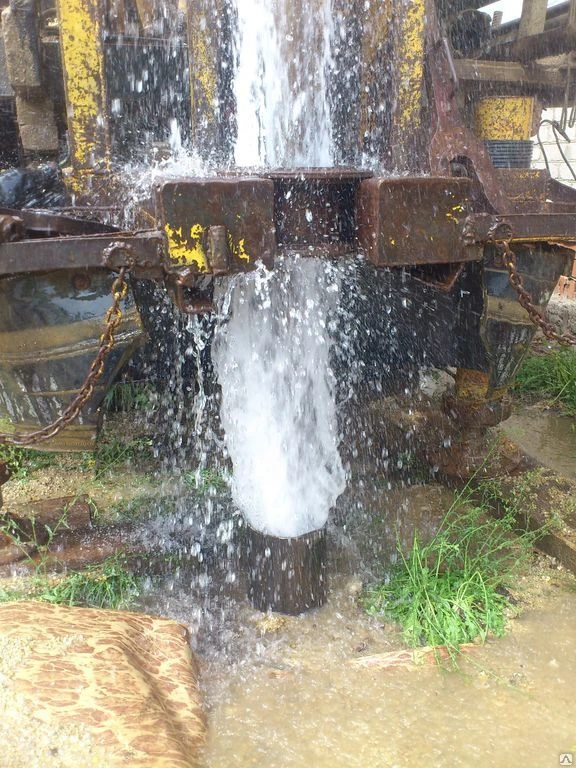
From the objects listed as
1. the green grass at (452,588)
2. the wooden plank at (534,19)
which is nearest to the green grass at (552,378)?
the wooden plank at (534,19)

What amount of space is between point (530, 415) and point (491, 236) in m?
3.09

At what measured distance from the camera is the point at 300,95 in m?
2.94

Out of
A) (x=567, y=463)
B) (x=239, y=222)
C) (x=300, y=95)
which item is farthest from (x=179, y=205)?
(x=567, y=463)

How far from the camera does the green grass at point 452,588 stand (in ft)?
8.20

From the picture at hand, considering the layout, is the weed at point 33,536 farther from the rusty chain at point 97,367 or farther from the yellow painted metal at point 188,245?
the yellow painted metal at point 188,245

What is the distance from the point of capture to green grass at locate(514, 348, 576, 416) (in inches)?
203

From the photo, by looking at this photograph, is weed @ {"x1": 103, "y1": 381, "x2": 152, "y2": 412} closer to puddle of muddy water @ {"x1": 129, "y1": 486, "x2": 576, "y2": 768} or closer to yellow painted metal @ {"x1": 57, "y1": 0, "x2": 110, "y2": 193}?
puddle of muddy water @ {"x1": 129, "y1": 486, "x2": 576, "y2": 768}

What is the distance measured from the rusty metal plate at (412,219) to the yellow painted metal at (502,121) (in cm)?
153

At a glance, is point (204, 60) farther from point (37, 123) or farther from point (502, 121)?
point (502, 121)

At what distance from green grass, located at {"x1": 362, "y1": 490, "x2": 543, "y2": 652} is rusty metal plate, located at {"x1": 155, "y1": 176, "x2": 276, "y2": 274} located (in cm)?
138

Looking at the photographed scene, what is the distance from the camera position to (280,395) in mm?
2775

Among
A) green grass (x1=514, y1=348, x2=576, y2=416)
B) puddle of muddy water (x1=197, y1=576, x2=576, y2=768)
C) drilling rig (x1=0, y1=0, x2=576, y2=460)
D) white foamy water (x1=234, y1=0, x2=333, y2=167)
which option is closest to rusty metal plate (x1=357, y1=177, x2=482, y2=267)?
drilling rig (x1=0, y1=0, x2=576, y2=460)

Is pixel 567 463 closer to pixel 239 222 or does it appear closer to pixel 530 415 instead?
pixel 530 415

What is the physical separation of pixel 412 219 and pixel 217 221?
0.59 meters
